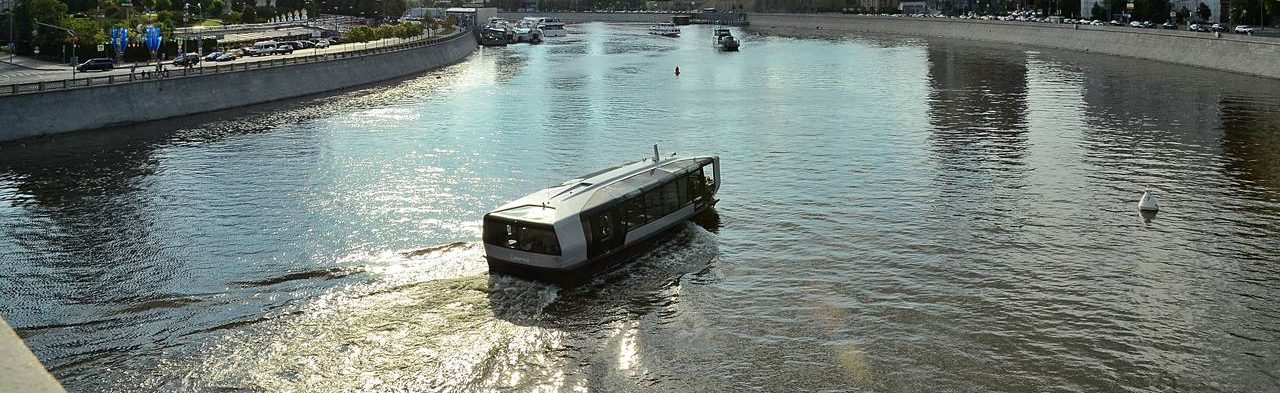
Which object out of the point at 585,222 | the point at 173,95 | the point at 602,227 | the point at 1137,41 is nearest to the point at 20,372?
the point at 585,222

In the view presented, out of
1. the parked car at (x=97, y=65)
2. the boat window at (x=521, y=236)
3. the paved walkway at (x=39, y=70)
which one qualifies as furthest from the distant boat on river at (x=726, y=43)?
the boat window at (x=521, y=236)

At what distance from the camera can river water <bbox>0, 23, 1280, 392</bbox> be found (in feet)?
71.4

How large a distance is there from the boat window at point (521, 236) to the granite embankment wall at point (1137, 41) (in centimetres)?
6265

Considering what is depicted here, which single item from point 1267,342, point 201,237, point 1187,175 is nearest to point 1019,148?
point 1187,175

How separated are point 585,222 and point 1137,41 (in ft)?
268

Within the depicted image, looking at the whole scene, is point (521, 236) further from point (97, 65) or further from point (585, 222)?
point (97, 65)

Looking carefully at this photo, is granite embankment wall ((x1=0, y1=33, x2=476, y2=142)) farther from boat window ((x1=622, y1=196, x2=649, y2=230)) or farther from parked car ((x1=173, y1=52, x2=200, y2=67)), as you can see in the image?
boat window ((x1=622, y1=196, x2=649, y2=230))

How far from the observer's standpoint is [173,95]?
6303 cm

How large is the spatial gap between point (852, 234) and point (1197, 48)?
63758 millimetres

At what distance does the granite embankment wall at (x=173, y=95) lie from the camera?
53.1 metres

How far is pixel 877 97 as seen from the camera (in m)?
70.5

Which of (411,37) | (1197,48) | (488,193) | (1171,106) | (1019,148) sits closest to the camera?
(488,193)

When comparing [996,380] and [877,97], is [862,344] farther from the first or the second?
[877,97]

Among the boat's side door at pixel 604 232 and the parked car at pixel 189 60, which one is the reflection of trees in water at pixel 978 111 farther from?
the parked car at pixel 189 60
